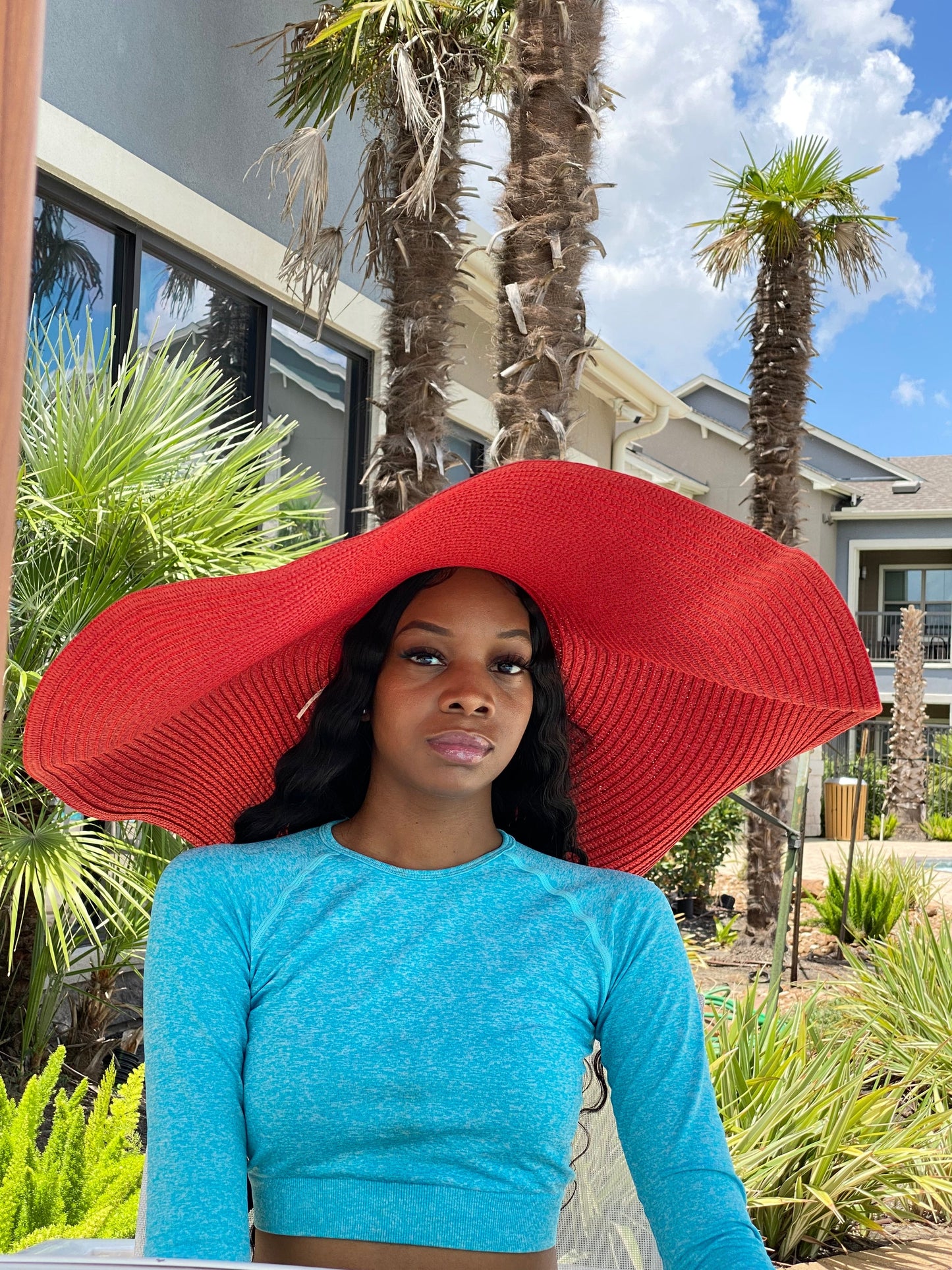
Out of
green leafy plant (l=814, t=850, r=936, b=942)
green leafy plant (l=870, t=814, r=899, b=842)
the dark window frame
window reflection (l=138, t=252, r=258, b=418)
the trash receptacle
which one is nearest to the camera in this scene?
the dark window frame

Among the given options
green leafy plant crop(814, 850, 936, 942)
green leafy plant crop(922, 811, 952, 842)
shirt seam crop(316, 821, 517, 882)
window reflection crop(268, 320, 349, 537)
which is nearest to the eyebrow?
shirt seam crop(316, 821, 517, 882)

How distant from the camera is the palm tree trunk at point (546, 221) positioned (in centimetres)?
496

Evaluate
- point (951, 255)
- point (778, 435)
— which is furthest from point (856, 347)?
point (778, 435)

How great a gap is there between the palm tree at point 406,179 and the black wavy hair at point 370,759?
407 cm

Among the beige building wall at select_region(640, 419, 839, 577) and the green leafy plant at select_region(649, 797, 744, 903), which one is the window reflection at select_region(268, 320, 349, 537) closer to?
the green leafy plant at select_region(649, 797, 744, 903)

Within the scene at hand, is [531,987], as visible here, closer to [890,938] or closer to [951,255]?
[890,938]

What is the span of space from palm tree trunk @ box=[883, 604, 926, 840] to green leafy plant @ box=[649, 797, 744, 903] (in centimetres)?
1091

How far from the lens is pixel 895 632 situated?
2888cm

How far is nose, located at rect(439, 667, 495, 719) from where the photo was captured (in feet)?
6.10

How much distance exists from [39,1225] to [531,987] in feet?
4.88

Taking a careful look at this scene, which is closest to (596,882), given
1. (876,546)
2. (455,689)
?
(455,689)

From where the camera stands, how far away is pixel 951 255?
438ft

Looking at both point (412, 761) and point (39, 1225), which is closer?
point (412, 761)

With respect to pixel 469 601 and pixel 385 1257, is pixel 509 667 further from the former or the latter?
pixel 385 1257
